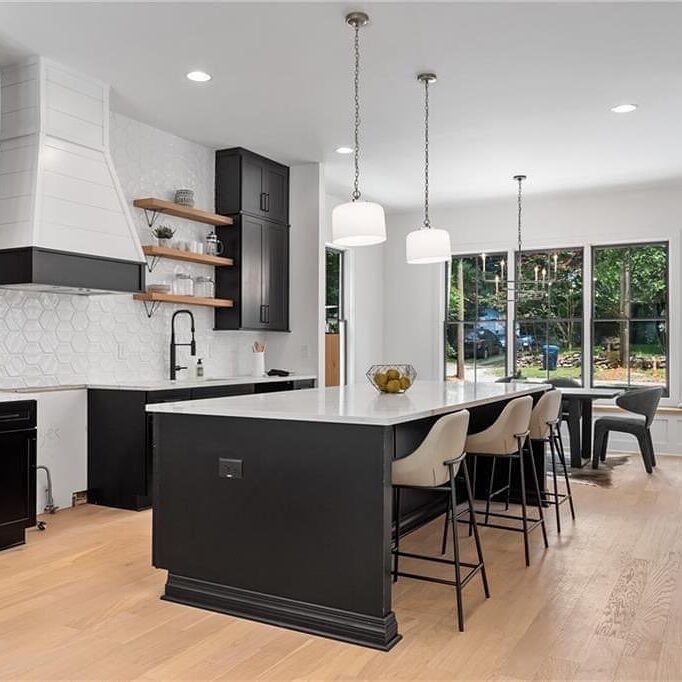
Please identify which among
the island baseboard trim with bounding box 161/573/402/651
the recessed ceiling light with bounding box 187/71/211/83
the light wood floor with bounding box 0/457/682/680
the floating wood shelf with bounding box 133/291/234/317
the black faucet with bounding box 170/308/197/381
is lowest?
the light wood floor with bounding box 0/457/682/680

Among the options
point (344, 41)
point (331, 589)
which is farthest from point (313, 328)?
point (331, 589)

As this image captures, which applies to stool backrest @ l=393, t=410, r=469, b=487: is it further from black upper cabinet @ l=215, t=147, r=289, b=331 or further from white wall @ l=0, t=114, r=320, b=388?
black upper cabinet @ l=215, t=147, r=289, b=331

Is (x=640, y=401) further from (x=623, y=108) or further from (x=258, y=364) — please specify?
(x=258, y=364)

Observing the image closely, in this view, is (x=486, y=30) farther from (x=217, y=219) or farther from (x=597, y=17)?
(x=217, y=219)

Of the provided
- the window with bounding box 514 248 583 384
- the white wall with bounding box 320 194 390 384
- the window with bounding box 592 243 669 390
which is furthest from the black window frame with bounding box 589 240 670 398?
the white wall with bounding box 320 194 390 384

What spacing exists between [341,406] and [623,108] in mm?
3591

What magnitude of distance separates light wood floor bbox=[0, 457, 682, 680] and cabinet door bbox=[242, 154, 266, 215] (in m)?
3.31

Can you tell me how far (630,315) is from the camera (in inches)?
320

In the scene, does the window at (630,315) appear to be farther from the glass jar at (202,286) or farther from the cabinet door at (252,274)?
the glass jar at (202,286)

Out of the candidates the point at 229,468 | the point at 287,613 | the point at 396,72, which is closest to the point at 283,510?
the point at 229,468

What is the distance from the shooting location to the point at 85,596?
10.7 ft

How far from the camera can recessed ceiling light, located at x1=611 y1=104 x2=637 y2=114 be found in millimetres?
5250

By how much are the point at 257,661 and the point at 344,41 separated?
3.29m

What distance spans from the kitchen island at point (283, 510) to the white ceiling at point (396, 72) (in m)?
2.11
